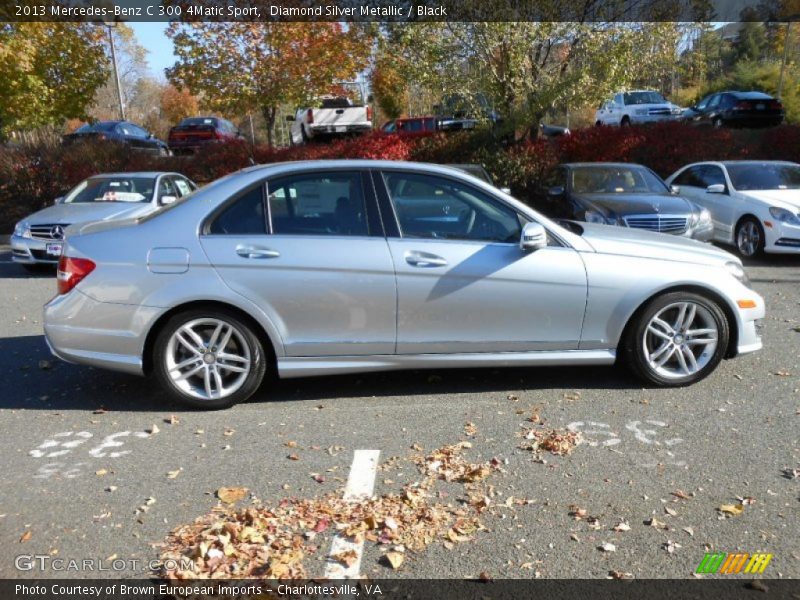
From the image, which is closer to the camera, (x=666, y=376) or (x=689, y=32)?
(x=666, y=376)

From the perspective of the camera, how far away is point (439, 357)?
488 cm

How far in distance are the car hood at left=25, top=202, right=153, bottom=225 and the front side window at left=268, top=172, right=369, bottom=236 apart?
5.98 metres

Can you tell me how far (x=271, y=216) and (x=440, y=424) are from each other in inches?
71.5

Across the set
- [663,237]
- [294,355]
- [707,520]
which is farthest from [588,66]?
[707,520]

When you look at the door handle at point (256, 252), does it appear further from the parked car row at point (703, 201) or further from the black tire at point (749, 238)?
the black tire at point (749, 238)

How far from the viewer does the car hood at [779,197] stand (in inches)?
408

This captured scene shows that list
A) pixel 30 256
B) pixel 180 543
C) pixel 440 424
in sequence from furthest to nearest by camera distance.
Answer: pixel 30 256
pixel 440 424
pixel 180 543

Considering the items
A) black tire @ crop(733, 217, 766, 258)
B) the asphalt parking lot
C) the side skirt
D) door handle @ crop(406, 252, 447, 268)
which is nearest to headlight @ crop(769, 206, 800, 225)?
black tire @ crop(733, 217, 766, 258)

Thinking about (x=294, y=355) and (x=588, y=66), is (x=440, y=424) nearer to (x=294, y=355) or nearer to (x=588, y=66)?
(x=294, y=355)

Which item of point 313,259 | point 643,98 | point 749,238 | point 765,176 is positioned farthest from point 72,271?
point 643,98

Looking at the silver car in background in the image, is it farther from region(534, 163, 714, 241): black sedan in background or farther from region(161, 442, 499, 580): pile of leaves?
region(161, 442, 499, 580): pile of leaves

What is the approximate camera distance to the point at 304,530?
129 inches

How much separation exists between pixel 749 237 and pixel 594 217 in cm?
272

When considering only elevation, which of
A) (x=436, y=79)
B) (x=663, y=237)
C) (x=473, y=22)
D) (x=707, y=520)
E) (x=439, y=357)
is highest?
(x=473, y=22)
